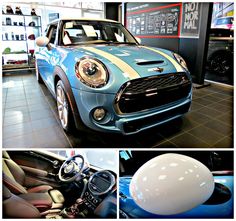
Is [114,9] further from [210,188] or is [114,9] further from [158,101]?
[210,188]

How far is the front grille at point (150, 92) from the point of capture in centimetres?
133

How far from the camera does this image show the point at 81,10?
17.9ft

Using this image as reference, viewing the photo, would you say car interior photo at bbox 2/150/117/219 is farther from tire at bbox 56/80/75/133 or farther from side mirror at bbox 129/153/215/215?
tire at bbox 56/80/75/133

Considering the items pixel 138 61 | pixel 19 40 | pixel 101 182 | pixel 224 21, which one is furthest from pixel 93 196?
pixel 224 21

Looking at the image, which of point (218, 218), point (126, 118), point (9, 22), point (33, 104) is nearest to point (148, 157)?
point (126, 118)

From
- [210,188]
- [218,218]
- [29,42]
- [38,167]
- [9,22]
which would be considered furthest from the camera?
[29,42]

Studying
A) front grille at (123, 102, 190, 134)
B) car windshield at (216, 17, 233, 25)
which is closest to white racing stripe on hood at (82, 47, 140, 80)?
front grille at (123, 102, 190, 134)

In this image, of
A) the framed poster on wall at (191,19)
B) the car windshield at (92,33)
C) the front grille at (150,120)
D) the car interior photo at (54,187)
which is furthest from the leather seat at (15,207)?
the framed poster on wall at (191,19)

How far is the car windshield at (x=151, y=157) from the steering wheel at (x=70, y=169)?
0.95 feet

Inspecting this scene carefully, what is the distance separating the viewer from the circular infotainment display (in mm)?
1223

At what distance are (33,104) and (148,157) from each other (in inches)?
72.8

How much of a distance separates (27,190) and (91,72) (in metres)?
0.85

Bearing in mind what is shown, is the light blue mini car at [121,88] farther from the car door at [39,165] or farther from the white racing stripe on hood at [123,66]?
the car door at [39,165]

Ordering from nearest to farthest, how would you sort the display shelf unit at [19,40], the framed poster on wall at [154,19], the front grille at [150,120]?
the front grille at [150,120]
the framed poster on wall at [154,19]
the display shelf unit at [19,40]
